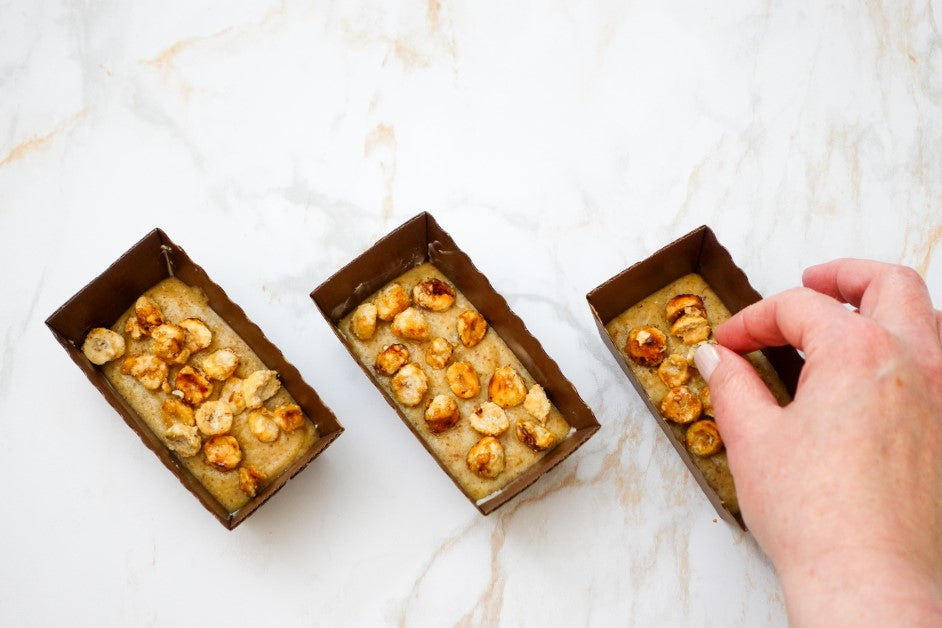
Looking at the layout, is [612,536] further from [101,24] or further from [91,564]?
[101,24]

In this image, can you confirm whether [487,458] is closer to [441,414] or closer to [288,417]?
[441,414]

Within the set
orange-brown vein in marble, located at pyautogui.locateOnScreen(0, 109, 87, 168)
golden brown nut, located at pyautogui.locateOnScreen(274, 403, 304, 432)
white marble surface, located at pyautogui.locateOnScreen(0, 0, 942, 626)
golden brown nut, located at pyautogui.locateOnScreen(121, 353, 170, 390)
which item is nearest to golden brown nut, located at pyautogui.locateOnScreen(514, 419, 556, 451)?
white marble surface, located at pyautogui.locateOnScreen(0, 0, 942, 626)

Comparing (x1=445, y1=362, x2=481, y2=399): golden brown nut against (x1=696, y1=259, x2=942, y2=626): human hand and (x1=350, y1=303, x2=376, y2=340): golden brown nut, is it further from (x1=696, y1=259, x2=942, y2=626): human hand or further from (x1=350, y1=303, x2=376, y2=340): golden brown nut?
(x1=696, y1=259, x2=942, y2=626): human hand

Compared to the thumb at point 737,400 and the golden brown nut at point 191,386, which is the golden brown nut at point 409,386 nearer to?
the golden brown nut at point 191,386

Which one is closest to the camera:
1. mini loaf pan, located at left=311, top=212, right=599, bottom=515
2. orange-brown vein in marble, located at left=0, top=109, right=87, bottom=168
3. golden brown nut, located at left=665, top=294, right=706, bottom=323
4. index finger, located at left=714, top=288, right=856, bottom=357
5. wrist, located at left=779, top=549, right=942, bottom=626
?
wrist, located at left=779, top=549, right=942, bottom=626

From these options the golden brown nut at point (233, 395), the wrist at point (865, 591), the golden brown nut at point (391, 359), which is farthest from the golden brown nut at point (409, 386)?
the wrist at point (865, 591)
